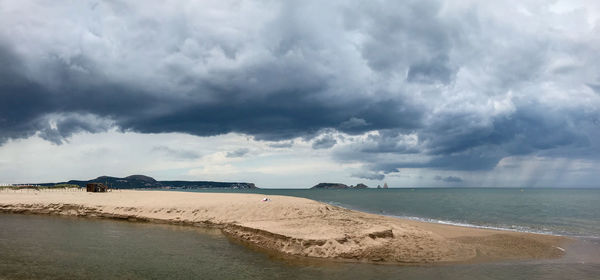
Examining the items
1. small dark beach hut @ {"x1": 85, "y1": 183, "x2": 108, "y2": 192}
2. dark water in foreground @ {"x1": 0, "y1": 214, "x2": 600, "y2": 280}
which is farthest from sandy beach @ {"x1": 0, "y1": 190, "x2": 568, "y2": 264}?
small dark beach hut @ {"x1": 85, "y1": 183, "x2": 108, "y2": 192}

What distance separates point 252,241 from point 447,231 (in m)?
16.1

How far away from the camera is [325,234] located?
1911 cm

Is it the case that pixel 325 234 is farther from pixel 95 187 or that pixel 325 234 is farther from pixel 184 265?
pixel 95 187

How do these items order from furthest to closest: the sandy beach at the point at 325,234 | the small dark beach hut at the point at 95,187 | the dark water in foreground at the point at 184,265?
the small dark beach hut at the point at 95,187, the sandy beach at the point at 325,234, the dark water in foreground at the point at 184,265

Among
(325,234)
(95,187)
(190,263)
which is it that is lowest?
(190,263)

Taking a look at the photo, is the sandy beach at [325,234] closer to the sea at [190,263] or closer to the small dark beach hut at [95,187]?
the sea at [190,263]

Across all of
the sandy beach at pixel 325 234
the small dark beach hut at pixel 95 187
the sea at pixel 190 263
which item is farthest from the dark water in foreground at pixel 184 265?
the small dark beach hut at pixel 95 187

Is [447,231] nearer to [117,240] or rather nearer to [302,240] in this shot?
[302,240]

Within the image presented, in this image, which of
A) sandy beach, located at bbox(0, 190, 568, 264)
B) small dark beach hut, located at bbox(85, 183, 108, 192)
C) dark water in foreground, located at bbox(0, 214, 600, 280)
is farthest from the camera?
small dark beach hut, located at bbox(85, 183, 108, 192)

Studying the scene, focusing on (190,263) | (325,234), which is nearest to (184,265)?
(190,263)

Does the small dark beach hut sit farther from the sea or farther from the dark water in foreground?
the dark water in foreground

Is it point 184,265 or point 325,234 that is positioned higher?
point 325,234

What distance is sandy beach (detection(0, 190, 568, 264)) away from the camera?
17500 mm

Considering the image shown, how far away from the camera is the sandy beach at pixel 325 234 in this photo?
17.5m
